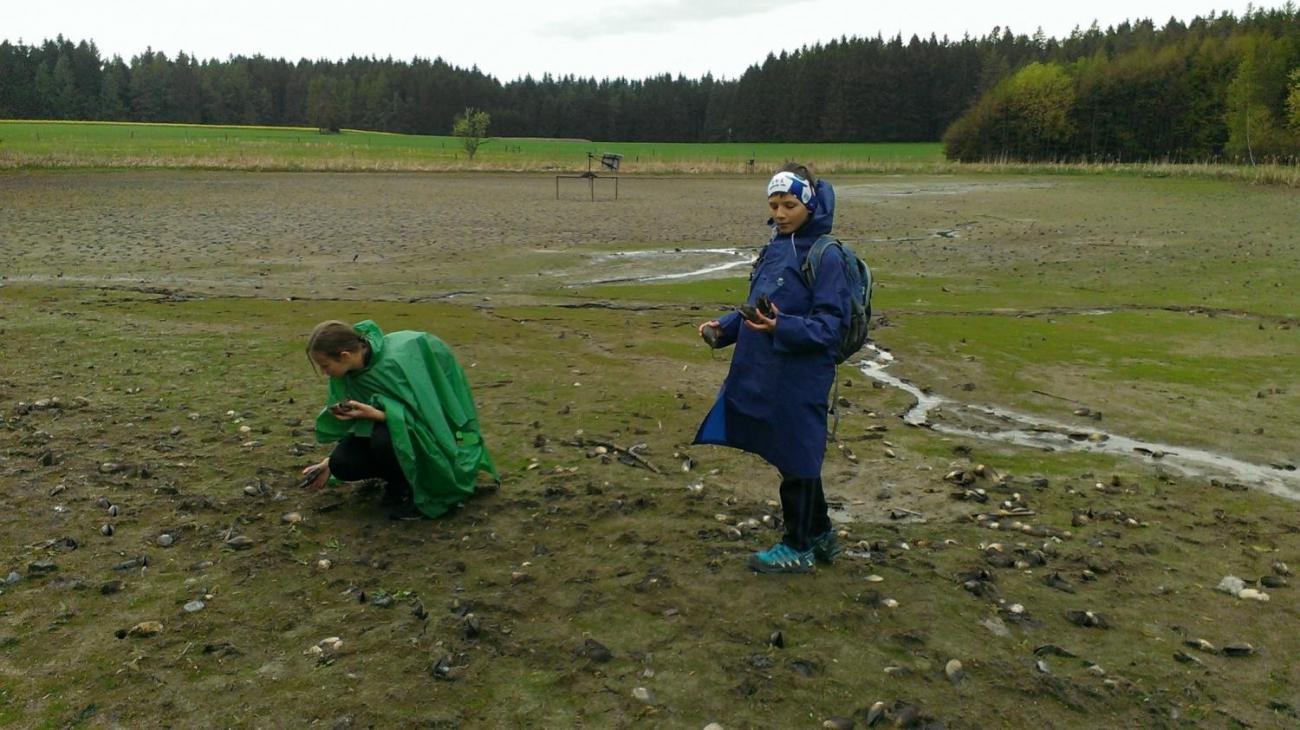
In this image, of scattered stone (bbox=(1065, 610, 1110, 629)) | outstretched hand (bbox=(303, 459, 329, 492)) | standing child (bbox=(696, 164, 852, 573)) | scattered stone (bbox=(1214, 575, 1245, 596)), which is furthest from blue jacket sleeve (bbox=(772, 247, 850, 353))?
outstretched hand (bbox=(303, 459, 329, 492))

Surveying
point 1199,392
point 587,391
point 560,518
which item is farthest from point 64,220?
point 1199,392

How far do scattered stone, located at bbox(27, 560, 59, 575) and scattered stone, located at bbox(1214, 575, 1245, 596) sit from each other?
6.22 metres

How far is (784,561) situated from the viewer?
5375 mm

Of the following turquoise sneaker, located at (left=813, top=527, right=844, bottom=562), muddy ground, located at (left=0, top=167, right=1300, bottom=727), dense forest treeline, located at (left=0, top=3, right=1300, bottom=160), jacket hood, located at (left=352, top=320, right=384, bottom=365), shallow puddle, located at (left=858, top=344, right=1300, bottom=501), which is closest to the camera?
muddy ground, located at (left=0, top=167, right=1300, bottom=727)

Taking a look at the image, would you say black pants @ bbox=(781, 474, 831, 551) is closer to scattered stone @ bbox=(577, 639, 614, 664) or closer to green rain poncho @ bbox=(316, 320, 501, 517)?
scattered stone @ bbox=(577, 639, 614, 664)

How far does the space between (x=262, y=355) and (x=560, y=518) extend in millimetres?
5479

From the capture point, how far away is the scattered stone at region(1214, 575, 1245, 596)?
529 cm

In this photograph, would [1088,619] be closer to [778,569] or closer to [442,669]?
[778,569]

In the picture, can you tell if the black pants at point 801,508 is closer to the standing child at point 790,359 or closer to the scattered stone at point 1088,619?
the standing child at point 790,359

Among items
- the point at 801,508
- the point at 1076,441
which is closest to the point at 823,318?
the point at 801,508

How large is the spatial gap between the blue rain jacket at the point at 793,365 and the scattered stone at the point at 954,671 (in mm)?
1186

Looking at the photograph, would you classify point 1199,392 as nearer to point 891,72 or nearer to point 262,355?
point 262,355

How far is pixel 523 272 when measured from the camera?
17344mm

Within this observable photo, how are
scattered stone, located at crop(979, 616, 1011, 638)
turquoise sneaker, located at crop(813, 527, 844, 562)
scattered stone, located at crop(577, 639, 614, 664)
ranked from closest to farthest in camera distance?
scattered stone, located at crop(577, 639, 614, 664) < scattered stone, located at crop(979, 616, 1011, 638) < turquoise sneaker, located at crop(813, 527, 844, 562)
